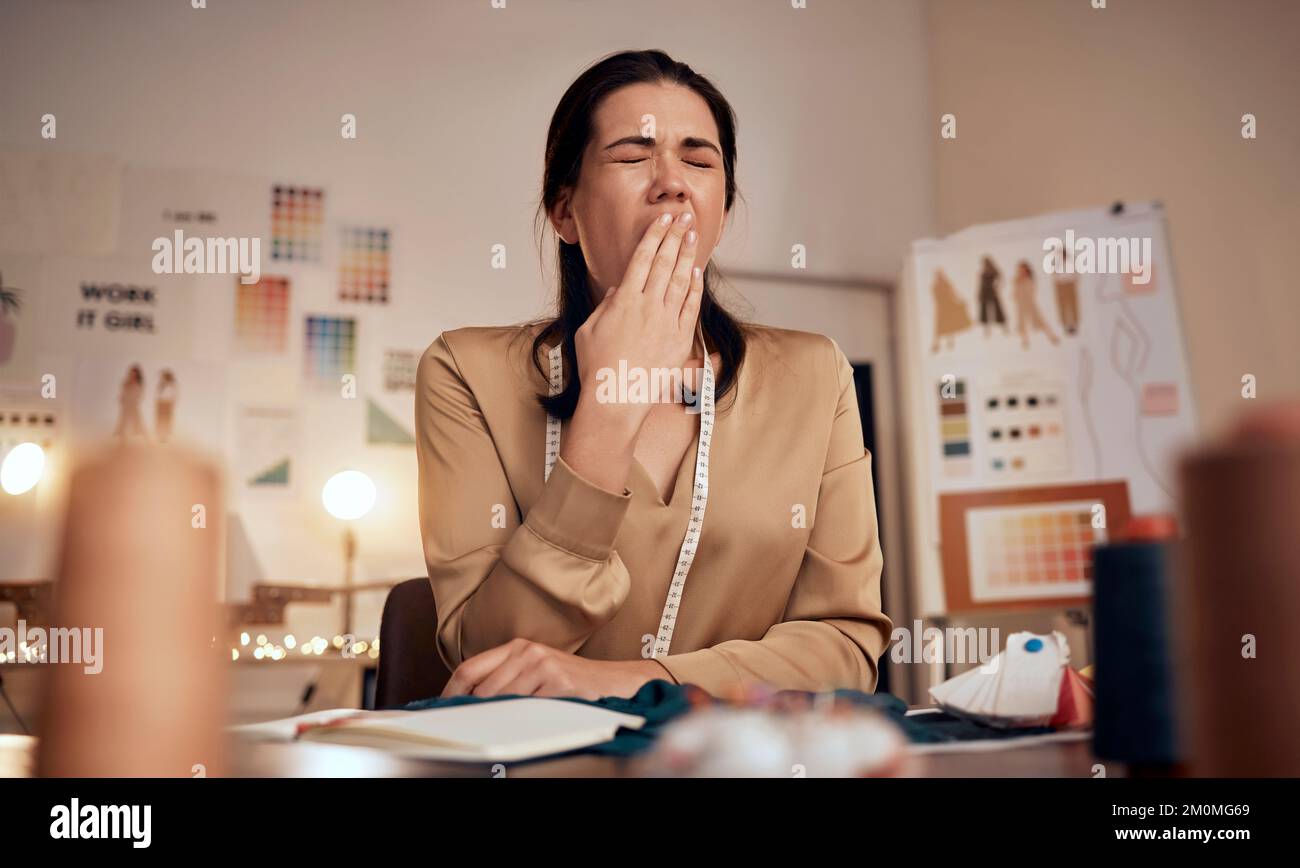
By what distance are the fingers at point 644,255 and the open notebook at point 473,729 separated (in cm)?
43

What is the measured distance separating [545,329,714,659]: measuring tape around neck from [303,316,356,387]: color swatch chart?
2109mm

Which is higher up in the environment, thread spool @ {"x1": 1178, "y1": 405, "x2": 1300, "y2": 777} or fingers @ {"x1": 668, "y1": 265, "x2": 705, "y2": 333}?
fingers @ {"x1": 668, "y1": 265, "x2": 705, "y2": 333}

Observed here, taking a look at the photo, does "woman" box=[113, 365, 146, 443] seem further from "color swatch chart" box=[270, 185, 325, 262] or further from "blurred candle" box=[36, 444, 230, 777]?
"blurred candle" box=[36, 444, 230, 777]

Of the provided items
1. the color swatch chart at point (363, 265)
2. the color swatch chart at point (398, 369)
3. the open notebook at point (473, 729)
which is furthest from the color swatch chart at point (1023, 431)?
the open notebook at point (473, 729)

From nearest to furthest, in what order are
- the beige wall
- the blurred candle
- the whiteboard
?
the blurred candle → the beige wall → the whiteboard

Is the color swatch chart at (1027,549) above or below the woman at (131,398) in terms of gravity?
below

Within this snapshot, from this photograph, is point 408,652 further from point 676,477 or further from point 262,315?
point 262,315

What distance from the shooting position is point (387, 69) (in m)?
3.09

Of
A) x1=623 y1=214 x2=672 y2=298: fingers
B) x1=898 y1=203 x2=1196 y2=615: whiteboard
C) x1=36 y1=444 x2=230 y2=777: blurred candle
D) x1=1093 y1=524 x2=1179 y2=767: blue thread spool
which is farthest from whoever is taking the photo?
x1=898 y1=203 x2=1196 y2=615: whiteboard

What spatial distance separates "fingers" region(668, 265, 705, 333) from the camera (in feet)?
3.10

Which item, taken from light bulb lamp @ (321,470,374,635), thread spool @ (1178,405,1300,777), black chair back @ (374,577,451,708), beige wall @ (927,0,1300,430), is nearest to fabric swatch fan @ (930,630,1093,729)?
thread spool @ (1178,405,1300,777)

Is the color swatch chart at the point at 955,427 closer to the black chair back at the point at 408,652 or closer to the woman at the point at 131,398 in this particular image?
the black chair back at the point at 408,652

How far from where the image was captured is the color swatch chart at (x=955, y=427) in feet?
8.80

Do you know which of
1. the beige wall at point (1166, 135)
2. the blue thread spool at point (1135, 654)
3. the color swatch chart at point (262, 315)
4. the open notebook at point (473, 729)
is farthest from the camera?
the color swatch chart at point (262, 315)
